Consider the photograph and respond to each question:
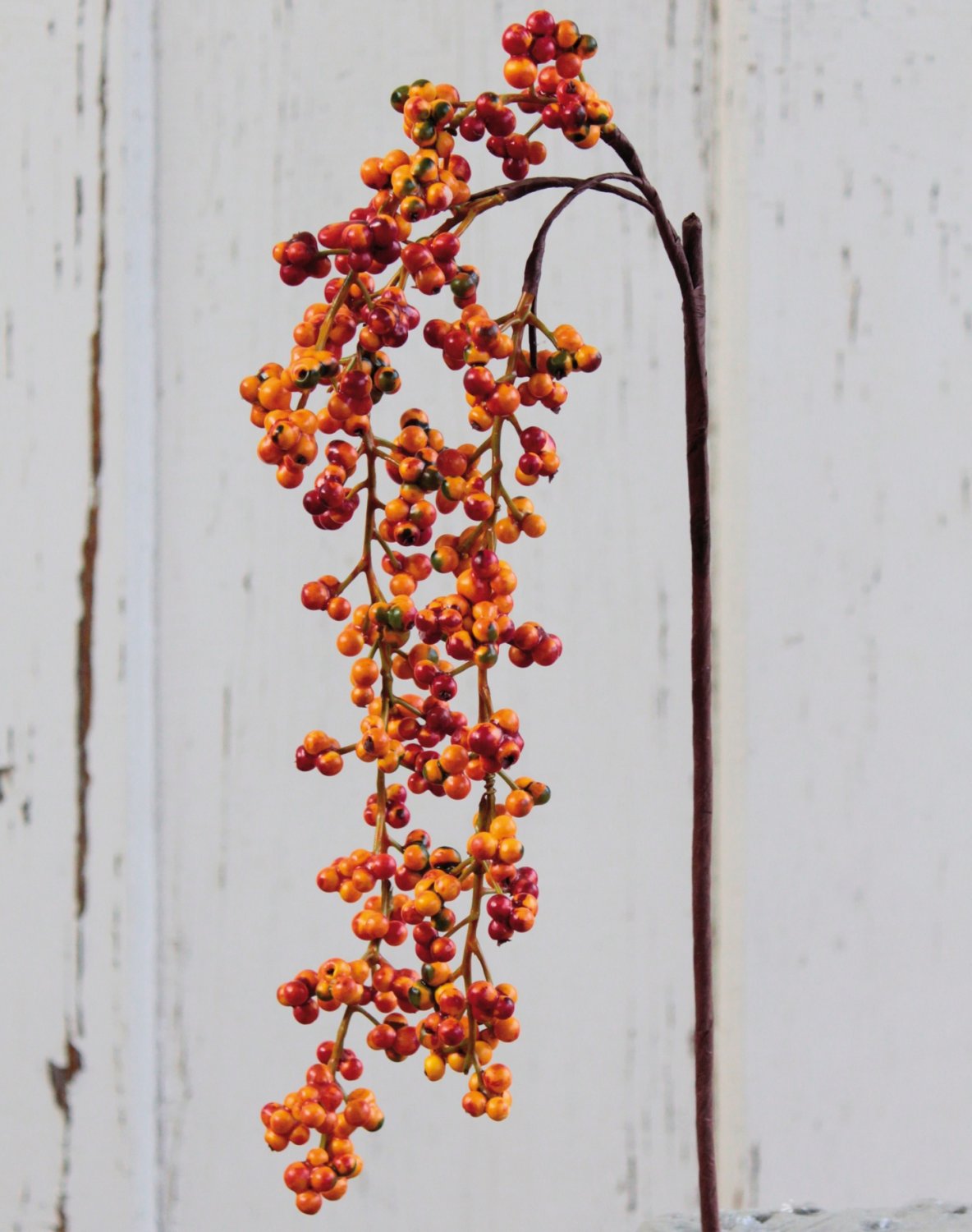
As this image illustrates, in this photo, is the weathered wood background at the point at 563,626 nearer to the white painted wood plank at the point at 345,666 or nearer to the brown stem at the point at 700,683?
the white painted wood plank at the point at 345,666

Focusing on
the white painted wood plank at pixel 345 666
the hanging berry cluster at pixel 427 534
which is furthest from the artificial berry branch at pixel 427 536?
the white painted wood plank at pixel 345 666

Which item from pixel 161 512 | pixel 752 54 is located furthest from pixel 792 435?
pixel 161 512

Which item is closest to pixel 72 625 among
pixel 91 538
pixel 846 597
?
pixel 91 538

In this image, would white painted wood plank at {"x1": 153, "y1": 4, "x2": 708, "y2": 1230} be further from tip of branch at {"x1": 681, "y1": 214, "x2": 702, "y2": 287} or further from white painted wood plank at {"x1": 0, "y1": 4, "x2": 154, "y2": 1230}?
tip of branch at {"x1": 681, "y1": 214, "x2": 702, "y2": 287}

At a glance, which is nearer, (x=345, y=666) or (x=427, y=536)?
(x=427, y=536)

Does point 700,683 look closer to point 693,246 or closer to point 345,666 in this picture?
point 693,246

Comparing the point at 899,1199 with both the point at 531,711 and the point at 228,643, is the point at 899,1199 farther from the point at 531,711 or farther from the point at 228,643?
the point at 228,643
